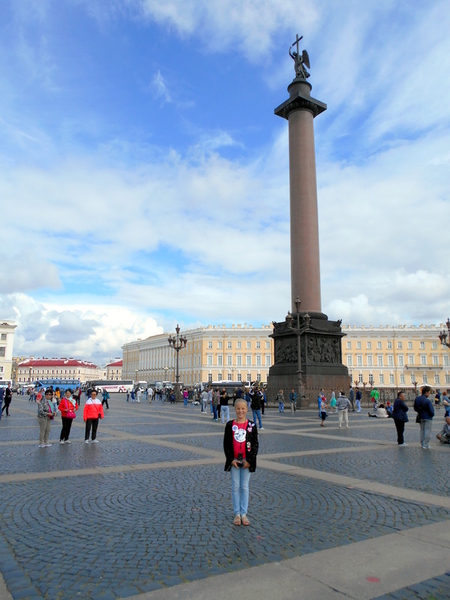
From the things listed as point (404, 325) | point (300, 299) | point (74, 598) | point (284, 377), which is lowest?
point (74, 598)

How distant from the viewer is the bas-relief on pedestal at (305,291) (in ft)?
97.1

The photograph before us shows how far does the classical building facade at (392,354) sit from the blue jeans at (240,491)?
328 ft

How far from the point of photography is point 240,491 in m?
5.58

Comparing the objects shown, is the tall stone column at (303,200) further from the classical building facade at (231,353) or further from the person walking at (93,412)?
the classical building facade at (231,353)

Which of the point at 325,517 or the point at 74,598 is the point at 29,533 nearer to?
the point at 74,598

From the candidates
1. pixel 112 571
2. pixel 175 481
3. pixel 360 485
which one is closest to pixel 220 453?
pixel 175 481

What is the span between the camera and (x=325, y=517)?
18.9ft

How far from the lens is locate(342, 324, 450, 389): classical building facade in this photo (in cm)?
10181

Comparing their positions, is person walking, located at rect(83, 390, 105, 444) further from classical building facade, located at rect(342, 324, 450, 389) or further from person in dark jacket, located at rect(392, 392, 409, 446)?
classical building facade, located at rect(342, 324, 450, 389)

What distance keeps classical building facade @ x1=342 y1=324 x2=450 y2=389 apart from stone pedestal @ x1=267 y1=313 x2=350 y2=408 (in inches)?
2913

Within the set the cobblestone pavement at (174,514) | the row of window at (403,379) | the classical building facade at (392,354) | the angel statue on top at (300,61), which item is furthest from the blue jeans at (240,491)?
the row of window at (403,379)

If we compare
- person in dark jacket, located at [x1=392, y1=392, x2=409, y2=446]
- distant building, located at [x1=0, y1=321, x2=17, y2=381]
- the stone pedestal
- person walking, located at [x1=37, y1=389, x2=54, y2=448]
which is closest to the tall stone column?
the stone pedestal

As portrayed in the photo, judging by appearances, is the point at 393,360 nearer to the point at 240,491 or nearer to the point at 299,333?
the point at 299,333

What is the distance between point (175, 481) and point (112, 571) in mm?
3734
